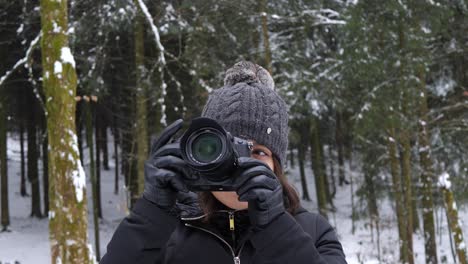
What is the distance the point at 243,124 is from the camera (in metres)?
1.81

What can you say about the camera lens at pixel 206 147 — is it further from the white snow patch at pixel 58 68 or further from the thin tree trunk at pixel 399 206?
the thin tree trunk at pixel 399 206

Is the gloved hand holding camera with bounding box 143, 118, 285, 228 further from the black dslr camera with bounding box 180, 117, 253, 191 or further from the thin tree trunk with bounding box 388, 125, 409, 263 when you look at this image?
the thin tree trunk with bounding box 388, 125, 409, 263

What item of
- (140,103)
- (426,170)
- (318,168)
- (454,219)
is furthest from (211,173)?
(318,168)

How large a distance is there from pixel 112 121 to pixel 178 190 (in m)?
18.6

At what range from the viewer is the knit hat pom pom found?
6.59 feet

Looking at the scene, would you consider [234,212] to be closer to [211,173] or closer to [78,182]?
[211,173]

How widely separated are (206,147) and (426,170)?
11.7m

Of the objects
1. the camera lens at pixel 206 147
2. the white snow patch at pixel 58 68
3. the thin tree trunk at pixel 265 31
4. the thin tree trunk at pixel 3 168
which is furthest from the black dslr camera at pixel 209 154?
the thin tree trunk at pixel 3 168

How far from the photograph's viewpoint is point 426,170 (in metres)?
12.3

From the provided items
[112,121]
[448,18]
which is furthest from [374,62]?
[112,121]

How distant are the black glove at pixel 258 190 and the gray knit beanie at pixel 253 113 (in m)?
0.26

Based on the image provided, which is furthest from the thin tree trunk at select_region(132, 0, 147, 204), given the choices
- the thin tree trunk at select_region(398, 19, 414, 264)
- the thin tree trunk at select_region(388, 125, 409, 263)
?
the thin tree trunk at select_region(388, 125, 409, 263)

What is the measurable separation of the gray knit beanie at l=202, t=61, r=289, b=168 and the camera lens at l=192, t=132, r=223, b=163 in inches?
10.7

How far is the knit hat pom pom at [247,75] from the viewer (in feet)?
6.59
